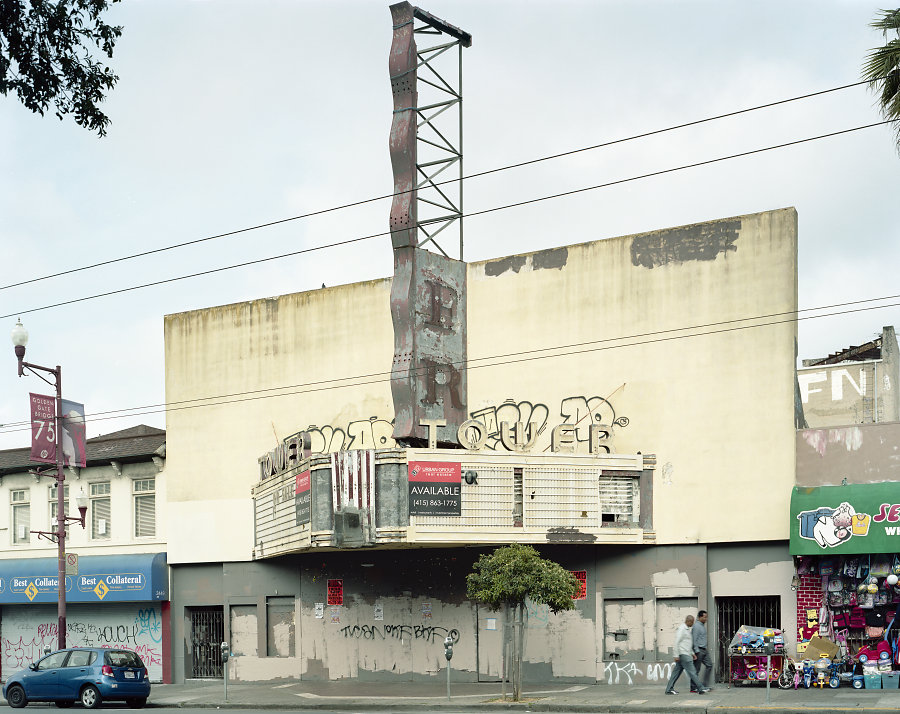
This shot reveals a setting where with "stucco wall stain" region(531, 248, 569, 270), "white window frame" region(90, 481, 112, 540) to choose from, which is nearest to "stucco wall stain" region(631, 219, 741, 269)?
"stucco wall stain" region(531, 248, 569, 270)

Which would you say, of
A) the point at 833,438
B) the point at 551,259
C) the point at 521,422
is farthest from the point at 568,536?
the point at 551,259

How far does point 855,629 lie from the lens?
79.4 ft

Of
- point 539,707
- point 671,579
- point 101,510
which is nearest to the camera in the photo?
point 539,707

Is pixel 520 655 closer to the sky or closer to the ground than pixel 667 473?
closer to the ground

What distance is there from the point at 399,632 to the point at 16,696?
30.4ft

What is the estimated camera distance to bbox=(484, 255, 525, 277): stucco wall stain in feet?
96.3

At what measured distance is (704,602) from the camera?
25953mm

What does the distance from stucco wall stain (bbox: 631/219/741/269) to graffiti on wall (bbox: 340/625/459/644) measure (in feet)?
33.2

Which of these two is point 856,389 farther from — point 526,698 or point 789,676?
point 526,698

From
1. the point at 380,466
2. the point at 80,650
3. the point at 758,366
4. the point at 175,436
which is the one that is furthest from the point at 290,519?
the point at 758,366

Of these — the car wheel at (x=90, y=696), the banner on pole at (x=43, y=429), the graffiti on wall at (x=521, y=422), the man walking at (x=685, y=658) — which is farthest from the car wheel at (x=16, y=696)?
the man walking at (x=685, y=658)

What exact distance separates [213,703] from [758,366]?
48.2ft

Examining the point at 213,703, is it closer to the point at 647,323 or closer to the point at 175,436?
the point at 175,436

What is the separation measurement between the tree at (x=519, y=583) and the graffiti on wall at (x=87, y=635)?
47.7ft
